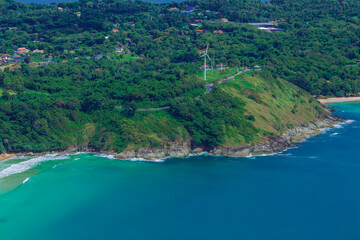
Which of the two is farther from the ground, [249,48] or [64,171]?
[249,48]

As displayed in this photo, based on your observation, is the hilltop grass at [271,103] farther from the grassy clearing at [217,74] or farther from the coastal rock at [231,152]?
the grassy clearing at [217,74]

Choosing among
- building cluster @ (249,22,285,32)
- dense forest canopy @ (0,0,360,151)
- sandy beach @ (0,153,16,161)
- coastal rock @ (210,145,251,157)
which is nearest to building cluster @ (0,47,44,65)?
dense forest canopy @ (0,0,360,151)

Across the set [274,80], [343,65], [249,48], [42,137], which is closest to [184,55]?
[249,48]

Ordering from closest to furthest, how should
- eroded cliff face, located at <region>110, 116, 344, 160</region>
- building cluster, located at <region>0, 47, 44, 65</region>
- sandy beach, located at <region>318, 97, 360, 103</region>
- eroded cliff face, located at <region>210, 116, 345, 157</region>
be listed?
1. eroded cliff face, located at <region>110, 116, 344, 160</region>
2. eroded cliff face, located at <region>210, 116, 345, 157</region>
3. sandy beach, located at <region>318, 97, 360, 103</region>
4. building cluster, located at <region>0, 47, 44, 65</region>

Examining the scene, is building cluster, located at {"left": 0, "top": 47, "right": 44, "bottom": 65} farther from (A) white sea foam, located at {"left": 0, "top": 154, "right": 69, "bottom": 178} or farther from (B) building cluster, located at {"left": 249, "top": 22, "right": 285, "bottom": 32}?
(B) building cluster, located at {"left": 249, "top": 22, "right": 285, "bottom": 32}

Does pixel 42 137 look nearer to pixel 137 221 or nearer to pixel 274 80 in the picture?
pixel 137 221

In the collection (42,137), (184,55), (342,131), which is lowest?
(342,131)
